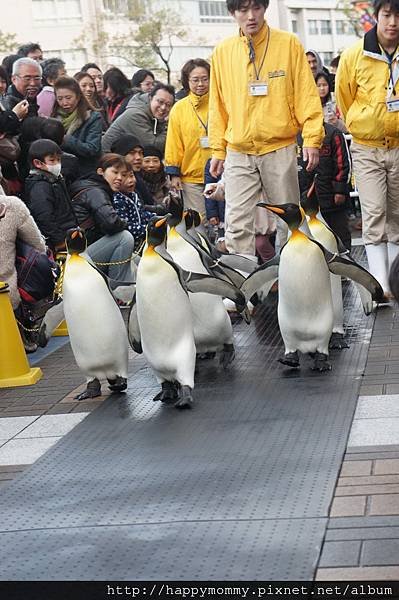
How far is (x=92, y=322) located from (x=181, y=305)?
56 cm

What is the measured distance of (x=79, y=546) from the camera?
4.07m

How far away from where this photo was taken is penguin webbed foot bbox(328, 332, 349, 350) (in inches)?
283

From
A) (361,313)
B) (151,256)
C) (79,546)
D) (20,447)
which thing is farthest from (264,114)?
(79,546)

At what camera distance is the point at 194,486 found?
465cm

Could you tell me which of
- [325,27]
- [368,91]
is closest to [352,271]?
[368,91]

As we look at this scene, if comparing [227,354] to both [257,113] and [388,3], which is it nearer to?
[257,113]

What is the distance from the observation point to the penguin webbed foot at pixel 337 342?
283 inches

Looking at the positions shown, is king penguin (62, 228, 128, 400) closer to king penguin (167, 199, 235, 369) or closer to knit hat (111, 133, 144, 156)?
king penguin (167, 199, 235, 369)

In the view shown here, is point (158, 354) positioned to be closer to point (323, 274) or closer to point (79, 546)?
point (323, 274)

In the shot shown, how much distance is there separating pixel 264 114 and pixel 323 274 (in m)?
2.00

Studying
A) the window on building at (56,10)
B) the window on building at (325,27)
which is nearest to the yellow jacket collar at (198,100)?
the window on building at (56,10)

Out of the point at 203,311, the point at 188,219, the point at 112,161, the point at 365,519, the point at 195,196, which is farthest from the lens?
the point at 195,196

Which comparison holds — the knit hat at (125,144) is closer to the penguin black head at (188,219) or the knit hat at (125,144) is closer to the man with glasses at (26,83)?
the man with glasses at (26,83)

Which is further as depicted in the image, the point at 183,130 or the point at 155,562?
the point at 183,130
